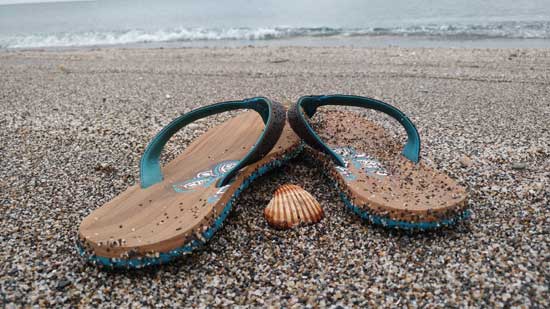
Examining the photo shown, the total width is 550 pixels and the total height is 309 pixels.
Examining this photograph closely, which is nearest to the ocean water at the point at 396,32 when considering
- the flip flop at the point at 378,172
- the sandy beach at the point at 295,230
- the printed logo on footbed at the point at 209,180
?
the sandy beach at the point at 295,230

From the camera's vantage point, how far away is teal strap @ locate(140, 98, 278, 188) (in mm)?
1847

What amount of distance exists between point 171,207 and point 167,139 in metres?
0.51

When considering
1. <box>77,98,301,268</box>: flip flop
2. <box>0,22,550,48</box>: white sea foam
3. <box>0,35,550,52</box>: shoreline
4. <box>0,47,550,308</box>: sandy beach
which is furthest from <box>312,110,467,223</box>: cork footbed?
<box>0,22,550,48</box>: white sea foam

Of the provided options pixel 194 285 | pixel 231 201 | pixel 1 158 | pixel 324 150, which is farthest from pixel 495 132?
pixel 1 158

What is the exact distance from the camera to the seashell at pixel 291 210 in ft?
5.59

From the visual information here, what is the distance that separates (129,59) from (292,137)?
597 centimetres

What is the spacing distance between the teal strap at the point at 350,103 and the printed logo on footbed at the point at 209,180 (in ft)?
1.31

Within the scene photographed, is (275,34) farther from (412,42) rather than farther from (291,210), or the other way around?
(291,210)

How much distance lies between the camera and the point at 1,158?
257cm

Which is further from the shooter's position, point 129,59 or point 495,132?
point 129,59

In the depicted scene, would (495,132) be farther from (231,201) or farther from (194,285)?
(194,285)

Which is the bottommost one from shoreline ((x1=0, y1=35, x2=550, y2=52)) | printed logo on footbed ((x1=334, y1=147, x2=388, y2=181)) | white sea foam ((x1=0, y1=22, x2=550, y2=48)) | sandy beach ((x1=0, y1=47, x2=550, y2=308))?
sandy beach ((x1=0, y1=47, x2=550, y2=308))

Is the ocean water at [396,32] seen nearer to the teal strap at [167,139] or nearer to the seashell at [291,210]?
the teal strap at [167,139]

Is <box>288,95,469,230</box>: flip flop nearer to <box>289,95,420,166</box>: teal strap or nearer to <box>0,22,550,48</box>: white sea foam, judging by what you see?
<box>289,95,420,166</box>: teal strap
